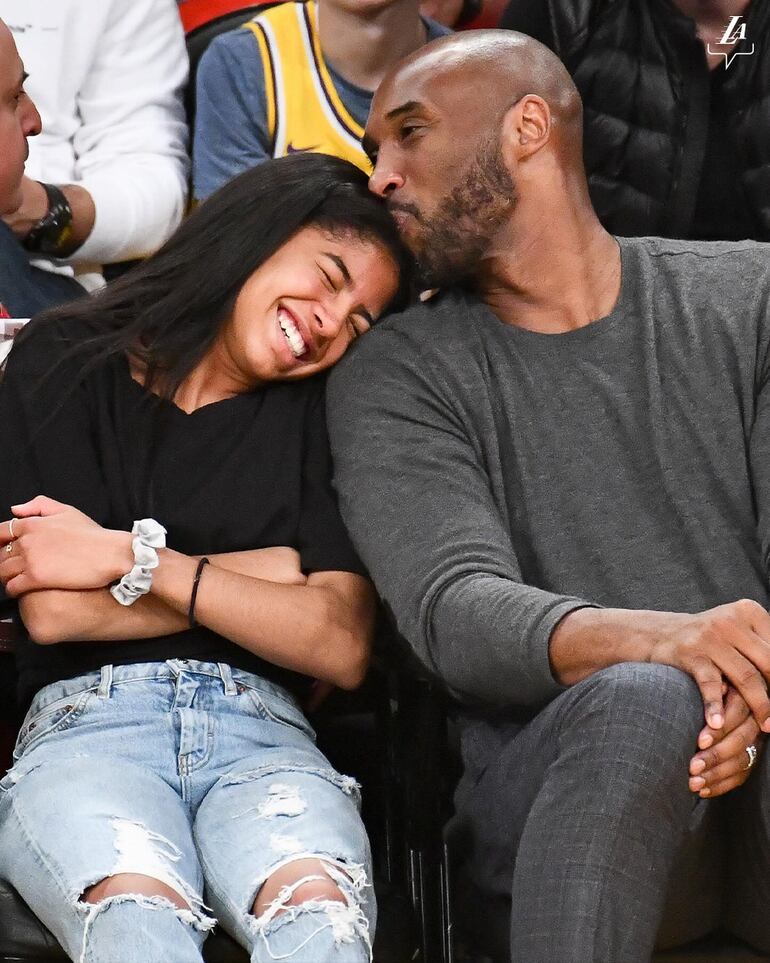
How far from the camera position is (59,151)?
2.43 m

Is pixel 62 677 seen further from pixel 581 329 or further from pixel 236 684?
pixel 581 329

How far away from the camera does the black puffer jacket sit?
7.55 ft

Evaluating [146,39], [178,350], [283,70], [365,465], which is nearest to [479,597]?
[365,465]

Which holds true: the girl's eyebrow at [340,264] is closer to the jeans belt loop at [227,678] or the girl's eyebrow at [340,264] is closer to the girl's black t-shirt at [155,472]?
the girl's black t-shirt at [155,472]

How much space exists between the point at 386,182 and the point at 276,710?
69 centimetres

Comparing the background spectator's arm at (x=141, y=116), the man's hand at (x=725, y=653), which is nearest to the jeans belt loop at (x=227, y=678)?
the man's hand at (x=725, y=653)

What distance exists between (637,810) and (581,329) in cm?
72

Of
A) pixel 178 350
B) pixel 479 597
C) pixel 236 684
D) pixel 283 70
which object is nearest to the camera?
pixel 479 597

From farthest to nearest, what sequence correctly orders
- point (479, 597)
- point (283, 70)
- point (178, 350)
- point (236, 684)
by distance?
point (283, 70) → point (178, 350) → point (236, 684) → point (479, 597)

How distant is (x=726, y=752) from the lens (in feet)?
4.13

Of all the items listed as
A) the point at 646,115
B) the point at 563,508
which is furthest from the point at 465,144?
the point at 646,115

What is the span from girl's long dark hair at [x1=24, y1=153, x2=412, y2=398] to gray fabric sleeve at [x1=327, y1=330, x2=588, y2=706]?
0.16m

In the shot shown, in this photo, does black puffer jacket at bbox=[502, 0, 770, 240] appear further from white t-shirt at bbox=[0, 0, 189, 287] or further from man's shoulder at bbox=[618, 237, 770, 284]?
white t-shirt at bbox=[0, 0, 189, 287]

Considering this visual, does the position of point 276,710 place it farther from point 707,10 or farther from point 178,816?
point 707,10
